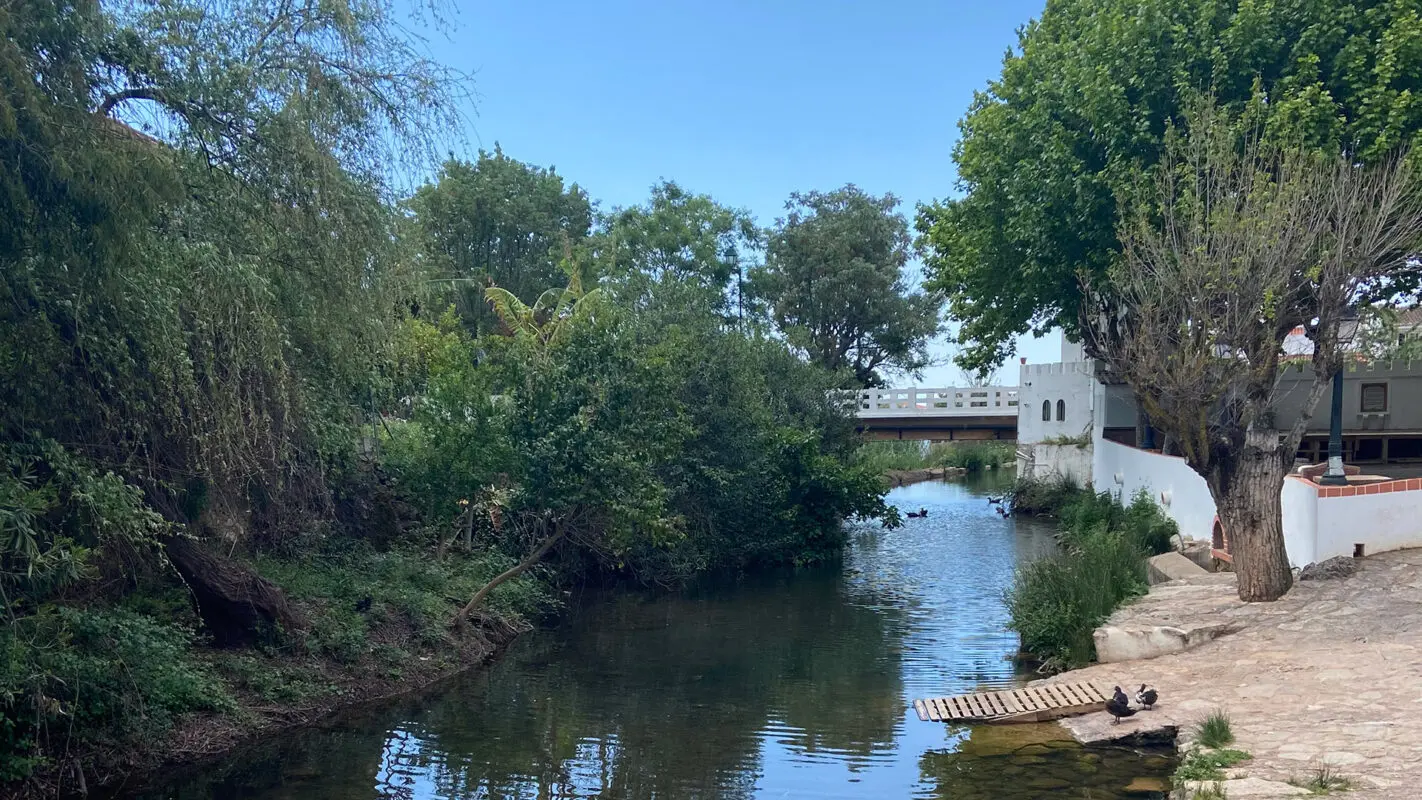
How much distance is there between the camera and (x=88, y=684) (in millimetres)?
9039

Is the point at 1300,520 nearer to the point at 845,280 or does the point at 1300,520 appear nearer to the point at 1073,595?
the point at 1073,595

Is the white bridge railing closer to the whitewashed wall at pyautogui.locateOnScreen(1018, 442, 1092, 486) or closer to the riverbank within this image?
the whitewashed wall at pyautogui.locateOnScreen(1018, 442, 1092, 486)

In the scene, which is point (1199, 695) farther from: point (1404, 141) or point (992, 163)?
point (992, 163)

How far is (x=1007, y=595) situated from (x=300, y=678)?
1040 centimetres

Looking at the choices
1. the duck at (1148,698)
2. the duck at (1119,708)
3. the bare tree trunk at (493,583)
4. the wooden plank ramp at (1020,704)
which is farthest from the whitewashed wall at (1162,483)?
the bare tree trunk at (493,583)

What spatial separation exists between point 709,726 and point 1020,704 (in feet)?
11.0

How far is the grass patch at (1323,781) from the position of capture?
7.48 meters

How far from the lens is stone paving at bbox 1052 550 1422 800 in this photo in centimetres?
812

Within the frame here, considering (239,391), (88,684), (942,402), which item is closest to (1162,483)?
(942,402)

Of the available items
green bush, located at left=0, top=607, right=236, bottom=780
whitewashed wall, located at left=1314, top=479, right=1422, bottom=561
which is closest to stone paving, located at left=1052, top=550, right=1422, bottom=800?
whitewashed wall, located at left=1314, top=479, right=1422, bottom=561

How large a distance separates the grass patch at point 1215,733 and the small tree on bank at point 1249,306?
15.0 ft

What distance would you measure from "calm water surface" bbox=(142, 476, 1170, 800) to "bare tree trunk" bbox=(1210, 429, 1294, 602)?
10.7 ft

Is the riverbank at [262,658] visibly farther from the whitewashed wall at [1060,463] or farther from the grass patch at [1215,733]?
the whitewashed wall at [1060,463]

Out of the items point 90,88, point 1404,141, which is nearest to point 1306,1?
point 1404,141
